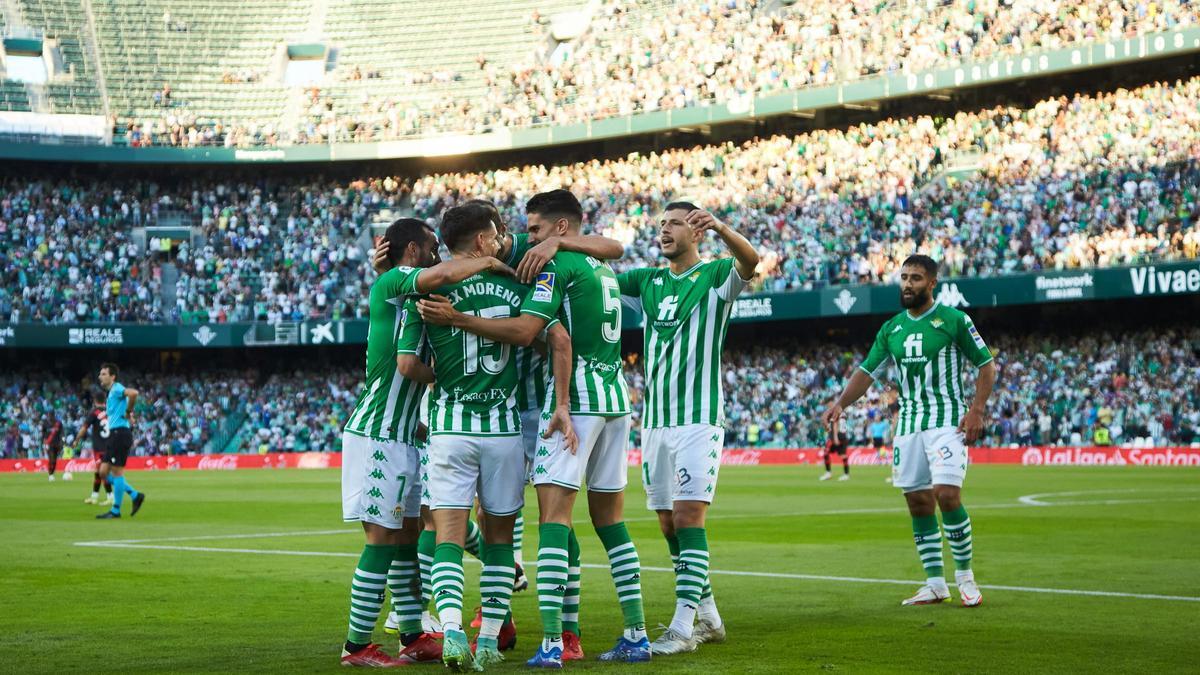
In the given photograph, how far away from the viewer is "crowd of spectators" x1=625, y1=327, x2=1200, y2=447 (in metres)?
40.0

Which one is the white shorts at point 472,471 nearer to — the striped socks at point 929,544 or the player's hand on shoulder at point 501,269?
the player's hand on shoulder at point 501,269

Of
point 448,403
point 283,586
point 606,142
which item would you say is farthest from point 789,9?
point 448,403

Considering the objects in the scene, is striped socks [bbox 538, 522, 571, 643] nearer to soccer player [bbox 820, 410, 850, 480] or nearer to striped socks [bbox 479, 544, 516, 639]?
striped socks [bbox 479, 544, 516, 639]

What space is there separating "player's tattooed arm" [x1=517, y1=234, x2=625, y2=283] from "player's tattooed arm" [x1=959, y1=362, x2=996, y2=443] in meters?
3.93

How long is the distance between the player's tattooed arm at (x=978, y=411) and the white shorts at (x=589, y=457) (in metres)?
3.88

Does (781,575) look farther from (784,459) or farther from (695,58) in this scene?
(695,58)

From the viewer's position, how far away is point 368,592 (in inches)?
328

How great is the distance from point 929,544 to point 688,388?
3.19 m

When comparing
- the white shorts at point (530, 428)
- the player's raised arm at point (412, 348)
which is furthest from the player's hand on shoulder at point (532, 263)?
the white shorts at point (530, 428)

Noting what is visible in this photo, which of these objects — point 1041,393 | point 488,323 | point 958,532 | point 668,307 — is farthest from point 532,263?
point 1041,393

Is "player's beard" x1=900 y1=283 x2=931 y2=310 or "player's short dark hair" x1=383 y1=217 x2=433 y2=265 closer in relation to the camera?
"player's short dark hair" x1=383 y1=217 x2=433 y2=265

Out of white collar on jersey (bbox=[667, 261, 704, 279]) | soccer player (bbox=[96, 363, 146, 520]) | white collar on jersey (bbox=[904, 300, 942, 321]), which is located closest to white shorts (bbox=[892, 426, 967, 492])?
white collar on jersey (bbox=[904, 300, 942, 321])

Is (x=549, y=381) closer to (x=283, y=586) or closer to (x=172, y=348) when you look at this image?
(x=283, y=586)

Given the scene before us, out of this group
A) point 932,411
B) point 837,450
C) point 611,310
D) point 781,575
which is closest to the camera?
point 611,310
